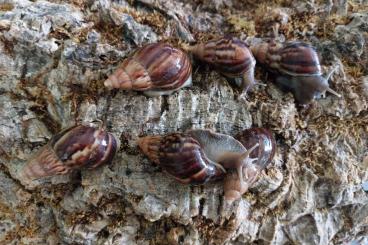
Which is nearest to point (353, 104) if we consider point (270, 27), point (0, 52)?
point (270, 27)

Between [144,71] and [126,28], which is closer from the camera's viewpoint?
[144,71]

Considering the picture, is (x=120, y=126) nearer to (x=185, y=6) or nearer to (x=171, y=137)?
(x=171, y=137)


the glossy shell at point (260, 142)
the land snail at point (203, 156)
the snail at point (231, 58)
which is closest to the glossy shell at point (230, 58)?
the snail at point (231, 58)

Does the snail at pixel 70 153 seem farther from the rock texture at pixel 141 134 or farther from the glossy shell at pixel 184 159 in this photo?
the glossy shell at pixel 184 159

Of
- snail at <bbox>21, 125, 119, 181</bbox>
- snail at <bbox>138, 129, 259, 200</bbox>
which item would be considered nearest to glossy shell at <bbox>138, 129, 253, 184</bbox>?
snail at <bbox>138, 129, 259, 200</bbox>

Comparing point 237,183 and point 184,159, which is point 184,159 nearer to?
point 184,159

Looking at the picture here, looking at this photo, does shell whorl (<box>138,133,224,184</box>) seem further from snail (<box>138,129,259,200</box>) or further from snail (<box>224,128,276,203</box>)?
snail (<box>224,128,276,203</box>)

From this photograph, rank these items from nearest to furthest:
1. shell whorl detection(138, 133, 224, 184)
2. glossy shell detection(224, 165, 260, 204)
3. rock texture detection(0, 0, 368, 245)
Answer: shell whorl detection(138, 133, 224, 184), glossy shell detection(224, 165, 260, 204), rock texture detection(0, 0, 368, 245)
